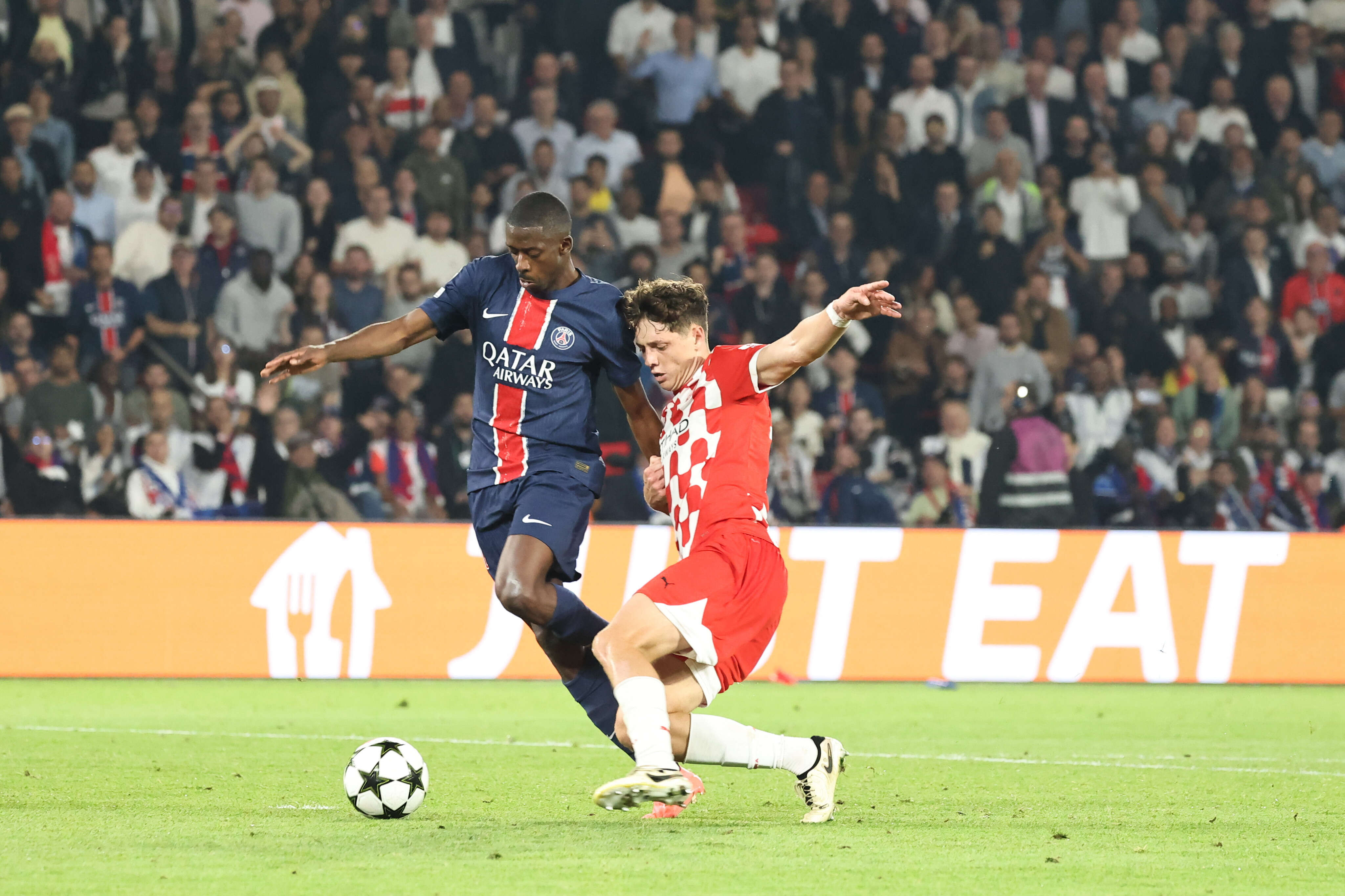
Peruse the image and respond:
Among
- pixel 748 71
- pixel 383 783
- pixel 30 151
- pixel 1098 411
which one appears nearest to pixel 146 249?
pixel 30 151

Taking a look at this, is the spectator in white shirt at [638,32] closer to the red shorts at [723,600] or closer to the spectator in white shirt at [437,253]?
the spectator in white shirt at [437,253]

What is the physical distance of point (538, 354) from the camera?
6359 mm

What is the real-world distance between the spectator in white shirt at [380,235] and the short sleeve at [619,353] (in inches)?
366

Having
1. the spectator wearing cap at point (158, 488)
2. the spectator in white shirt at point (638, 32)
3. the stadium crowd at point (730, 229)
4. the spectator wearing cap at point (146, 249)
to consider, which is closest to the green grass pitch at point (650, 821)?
the spectator wearing cap at point (158, 488)

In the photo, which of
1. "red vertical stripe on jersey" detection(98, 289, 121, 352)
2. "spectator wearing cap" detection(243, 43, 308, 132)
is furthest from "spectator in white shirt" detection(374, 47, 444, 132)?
"red vertical stripe on jersey" detection(98, 289, 121, 352)

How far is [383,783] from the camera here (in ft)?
19.1

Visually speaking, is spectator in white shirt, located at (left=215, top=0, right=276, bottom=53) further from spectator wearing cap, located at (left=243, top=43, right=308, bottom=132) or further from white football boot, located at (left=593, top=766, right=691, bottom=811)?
white football boot, located at (left=593, top=766, right=691, bottom=811)

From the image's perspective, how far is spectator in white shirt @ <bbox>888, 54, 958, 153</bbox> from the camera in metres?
17.5

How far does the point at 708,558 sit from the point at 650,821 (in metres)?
0.98

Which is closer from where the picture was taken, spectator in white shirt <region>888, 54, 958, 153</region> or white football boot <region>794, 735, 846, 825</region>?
white football boot <region>794, 735, 846, 825</region>

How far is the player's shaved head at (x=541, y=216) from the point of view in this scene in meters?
6.23

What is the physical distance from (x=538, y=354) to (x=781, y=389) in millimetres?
8783

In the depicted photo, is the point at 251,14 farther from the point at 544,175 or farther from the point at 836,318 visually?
the point at 836,318

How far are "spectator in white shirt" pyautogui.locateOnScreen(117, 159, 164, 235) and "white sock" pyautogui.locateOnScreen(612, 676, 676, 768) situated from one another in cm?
1113
